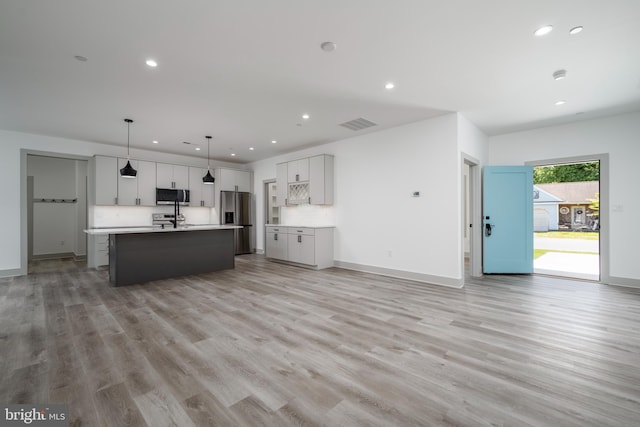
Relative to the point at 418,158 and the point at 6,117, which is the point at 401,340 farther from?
the point at 6,117

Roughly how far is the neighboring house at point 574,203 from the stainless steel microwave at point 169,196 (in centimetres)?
1555

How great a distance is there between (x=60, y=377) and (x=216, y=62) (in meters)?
3.11

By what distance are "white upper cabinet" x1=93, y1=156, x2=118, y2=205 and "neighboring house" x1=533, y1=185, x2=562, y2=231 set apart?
51.0 ft

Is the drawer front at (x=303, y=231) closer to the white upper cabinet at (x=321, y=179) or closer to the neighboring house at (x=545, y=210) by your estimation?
the white upper cabinet at (x=321, y=179)

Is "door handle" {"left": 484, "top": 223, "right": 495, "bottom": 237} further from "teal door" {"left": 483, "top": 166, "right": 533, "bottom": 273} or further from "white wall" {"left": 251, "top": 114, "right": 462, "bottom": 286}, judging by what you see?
"white wall" {"left": 251, "top": 114, "right": 462, "bottom": 286}

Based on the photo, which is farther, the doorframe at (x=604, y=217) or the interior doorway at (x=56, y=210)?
the interior doorway at (x=56, y=210)

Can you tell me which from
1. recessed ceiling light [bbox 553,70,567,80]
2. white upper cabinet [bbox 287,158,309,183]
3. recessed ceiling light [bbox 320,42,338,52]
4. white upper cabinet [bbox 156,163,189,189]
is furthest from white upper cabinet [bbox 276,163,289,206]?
recessed ceiling light [bbox 553,70,567,80]

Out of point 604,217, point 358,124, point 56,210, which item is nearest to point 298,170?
point 358,124

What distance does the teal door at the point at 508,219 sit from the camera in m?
5.28

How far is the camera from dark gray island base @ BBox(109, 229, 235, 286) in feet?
15.1

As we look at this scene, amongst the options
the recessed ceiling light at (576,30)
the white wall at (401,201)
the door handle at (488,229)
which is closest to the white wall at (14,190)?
the white wall at (401,201)

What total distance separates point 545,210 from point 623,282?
9.53m

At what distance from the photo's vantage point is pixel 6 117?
464 centimetres

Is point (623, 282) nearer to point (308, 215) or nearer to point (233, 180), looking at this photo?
point (308, 215)
